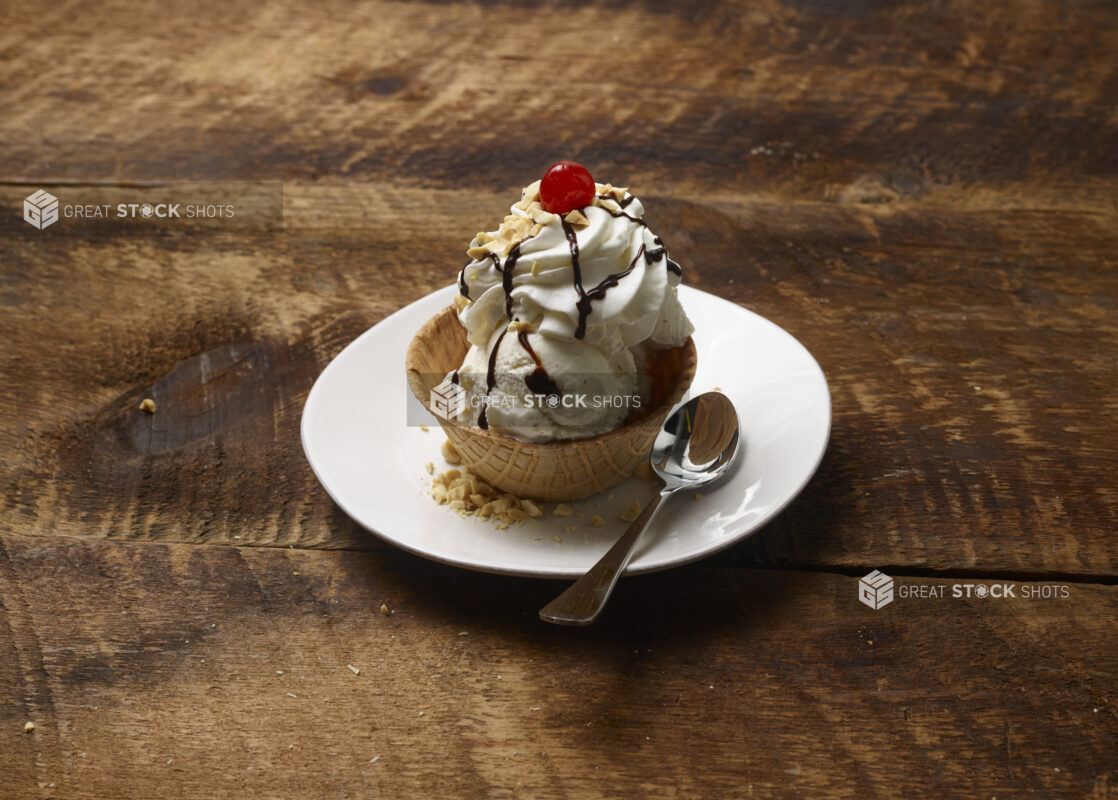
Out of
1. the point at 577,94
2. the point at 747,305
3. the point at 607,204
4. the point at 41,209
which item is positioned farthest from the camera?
the point at 577,94

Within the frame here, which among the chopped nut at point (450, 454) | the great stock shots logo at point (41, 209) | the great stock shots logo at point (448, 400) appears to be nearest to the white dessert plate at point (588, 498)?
the chopped nut at point (450, 454)

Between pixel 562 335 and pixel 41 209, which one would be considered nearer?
pixel 562 335

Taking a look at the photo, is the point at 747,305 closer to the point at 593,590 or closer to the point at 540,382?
the point at 540,382

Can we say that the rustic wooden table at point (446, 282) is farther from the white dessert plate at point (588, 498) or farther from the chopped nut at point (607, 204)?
the chopped nut at point (607, 204)

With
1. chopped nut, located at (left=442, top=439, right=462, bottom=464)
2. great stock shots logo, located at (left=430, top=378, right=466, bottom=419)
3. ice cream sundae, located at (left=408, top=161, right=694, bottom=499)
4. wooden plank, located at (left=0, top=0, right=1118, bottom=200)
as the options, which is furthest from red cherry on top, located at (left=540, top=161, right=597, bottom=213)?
wooden plank, located at (left=0, top=0, right=1118, bottom=200)

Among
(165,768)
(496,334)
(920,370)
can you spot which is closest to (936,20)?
(920,370)

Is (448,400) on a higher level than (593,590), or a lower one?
higher

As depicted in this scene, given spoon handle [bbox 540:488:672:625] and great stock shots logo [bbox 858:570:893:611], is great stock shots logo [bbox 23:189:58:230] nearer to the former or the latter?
spoon handle [bbox 540:488:672:625]

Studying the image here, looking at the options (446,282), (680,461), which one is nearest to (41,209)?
(446,282)
